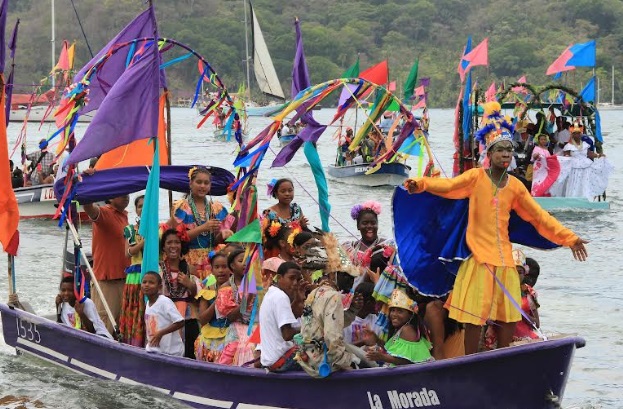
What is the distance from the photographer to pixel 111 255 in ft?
37.6

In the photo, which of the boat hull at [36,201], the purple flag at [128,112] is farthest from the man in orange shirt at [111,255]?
the boat hull at [36,201]

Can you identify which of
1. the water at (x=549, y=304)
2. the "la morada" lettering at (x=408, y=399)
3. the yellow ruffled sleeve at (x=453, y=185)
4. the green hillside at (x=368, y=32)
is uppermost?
the green hillside at (x=368, y=32)

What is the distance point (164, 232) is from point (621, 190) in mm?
26446

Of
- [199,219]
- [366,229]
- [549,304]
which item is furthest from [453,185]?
[549,304]

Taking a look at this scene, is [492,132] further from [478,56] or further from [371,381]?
[478,56]

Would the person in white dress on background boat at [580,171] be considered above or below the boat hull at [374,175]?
above

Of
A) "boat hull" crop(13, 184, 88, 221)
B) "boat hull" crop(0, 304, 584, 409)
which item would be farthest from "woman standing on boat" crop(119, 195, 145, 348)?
"boat hull" crop(13, 184, 88, 221)

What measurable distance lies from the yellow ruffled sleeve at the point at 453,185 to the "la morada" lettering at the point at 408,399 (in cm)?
137

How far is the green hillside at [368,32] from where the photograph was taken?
108m

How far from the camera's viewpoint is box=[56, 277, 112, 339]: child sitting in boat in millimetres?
11094

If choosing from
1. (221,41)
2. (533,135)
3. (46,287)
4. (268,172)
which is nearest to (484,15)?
(221,41)

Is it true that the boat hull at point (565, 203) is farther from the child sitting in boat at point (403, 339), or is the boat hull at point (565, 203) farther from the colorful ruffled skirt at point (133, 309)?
the child sitting in boat at point (403, 339)

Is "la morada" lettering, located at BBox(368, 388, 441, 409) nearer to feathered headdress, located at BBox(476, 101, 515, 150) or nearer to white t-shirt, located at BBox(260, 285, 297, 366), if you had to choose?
white t-shirt, located at BBox(260, 285, 297, 366)

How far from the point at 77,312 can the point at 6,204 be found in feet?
3.83
